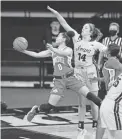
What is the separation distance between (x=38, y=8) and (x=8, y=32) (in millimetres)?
2260

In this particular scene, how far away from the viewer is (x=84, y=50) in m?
8.28

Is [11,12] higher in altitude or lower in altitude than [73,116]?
higher

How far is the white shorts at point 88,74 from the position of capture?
842 cm

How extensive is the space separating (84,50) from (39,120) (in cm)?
238

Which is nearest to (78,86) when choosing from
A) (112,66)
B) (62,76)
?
(62,76)

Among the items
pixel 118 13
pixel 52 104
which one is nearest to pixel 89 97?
pixel 52 104

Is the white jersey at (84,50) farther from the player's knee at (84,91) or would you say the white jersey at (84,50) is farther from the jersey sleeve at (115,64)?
the jersey sleeve at (115,64)

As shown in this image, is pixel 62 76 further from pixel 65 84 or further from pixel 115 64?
pixel 115 64

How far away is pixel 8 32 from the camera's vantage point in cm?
2336

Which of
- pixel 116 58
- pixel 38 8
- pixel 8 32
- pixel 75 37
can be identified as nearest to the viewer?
pixel 116 58

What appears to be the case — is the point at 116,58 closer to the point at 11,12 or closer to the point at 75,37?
the point at 75,37

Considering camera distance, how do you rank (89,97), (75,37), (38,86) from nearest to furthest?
(89,97), (75,37), (38,86)

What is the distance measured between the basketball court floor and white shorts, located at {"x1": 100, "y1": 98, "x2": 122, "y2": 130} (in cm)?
12

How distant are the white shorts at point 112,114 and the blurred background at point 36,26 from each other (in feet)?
32.2
